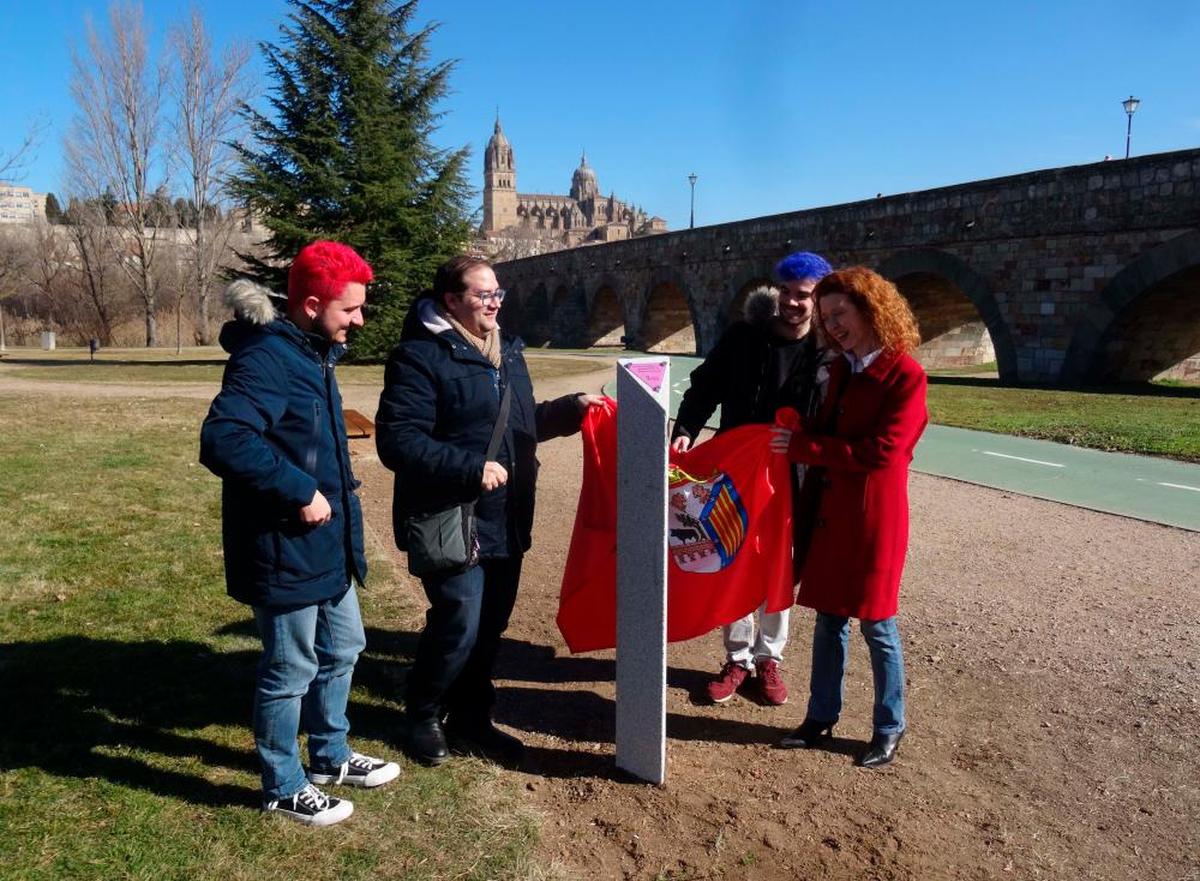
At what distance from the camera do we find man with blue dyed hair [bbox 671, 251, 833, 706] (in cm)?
373

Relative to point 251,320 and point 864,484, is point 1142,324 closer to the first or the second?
point 864,484

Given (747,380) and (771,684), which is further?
(771,684)

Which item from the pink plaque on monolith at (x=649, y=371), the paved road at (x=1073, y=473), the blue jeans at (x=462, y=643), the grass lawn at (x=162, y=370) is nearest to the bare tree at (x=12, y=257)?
the grass lawn at (x=162, y=370)

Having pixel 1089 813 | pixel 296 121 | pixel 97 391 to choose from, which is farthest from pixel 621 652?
pixel 296 121

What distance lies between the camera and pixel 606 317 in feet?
145

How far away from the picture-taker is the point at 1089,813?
10.0ft

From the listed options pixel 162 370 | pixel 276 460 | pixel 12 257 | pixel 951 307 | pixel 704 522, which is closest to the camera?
pixel 276 460

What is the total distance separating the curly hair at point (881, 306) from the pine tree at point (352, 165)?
22855 millimetres

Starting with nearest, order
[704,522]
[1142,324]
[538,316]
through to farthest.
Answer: [704,522] < [1142,324] < [538,316]

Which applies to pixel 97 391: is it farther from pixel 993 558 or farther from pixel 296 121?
pixel 993 558

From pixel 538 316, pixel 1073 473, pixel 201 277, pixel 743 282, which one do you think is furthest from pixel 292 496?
pixel 538 316

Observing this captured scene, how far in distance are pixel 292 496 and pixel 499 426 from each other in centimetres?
79

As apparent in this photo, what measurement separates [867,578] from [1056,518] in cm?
480

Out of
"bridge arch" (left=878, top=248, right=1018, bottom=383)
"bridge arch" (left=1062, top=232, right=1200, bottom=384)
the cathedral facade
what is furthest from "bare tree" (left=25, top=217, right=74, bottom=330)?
the cathedral facade
